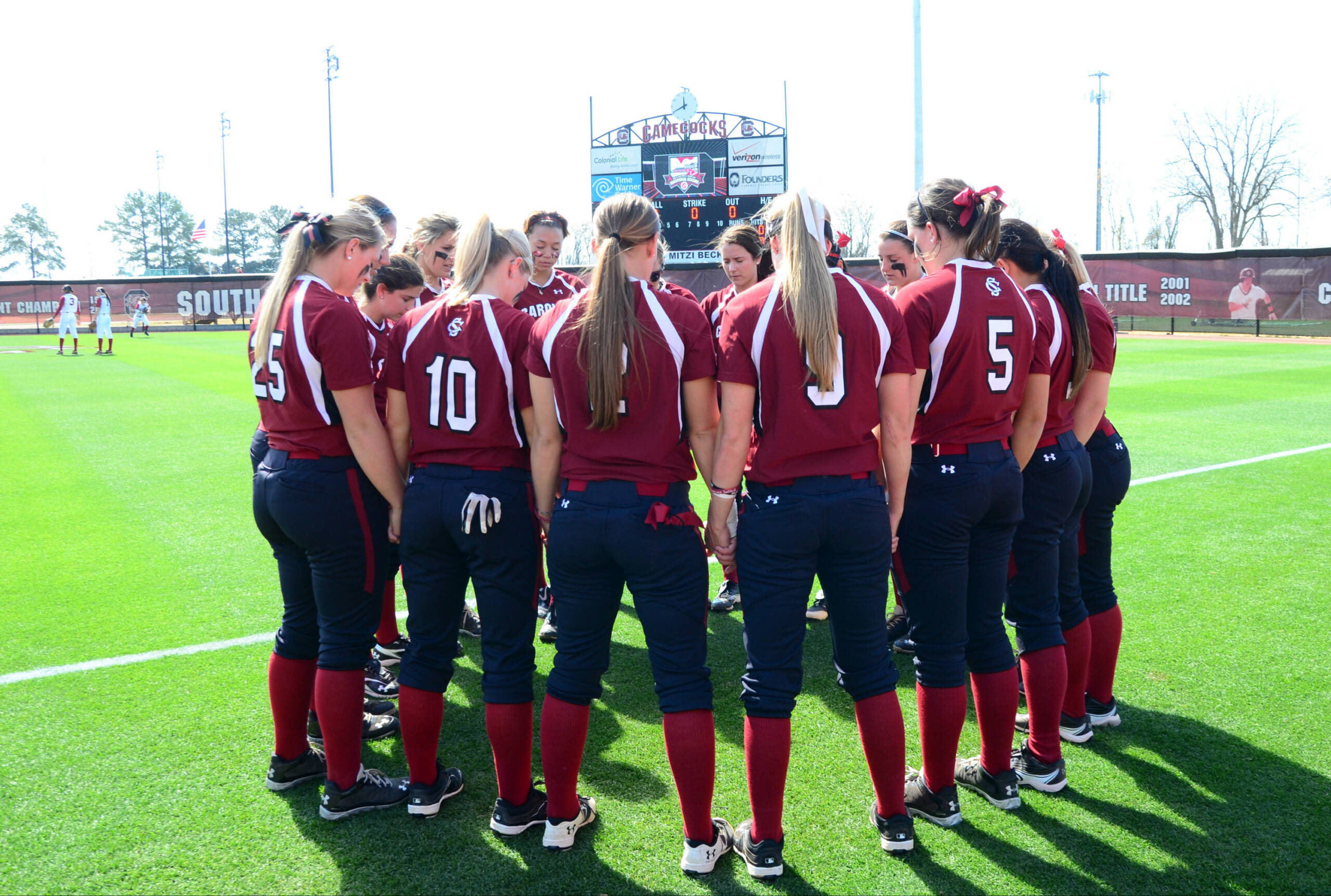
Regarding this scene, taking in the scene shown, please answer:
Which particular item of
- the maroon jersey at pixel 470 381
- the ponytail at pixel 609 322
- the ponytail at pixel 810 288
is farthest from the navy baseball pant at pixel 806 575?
the maroon jersey at pixel 470 381

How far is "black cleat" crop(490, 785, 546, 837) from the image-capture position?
3.27 m

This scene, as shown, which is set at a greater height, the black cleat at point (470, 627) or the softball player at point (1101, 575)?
the softball player at point (1101, 575)

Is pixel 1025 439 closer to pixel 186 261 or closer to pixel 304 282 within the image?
pixel 304 282

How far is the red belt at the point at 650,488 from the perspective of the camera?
9.73ft

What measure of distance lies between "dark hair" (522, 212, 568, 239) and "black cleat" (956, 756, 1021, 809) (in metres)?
3.65

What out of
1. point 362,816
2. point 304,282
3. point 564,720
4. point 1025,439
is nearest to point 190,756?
point 362,816

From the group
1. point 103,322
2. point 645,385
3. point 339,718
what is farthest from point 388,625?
point 103,322

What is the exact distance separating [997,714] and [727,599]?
2.49 metres

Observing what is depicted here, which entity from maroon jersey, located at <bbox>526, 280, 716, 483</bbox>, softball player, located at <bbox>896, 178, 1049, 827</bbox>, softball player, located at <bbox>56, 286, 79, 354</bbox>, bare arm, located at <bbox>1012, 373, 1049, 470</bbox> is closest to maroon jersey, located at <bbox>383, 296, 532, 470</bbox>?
maroon jersey, located at <bbox>526, 280, 716, 483</bbox>

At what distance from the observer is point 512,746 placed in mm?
3244

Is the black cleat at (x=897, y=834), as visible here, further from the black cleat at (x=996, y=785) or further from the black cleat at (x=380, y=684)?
the black cleat at (x=380, y=684)

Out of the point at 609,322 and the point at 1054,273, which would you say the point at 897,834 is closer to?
the point at 609,322

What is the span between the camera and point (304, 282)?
3312 millimetres

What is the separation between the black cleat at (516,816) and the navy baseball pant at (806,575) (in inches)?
35.8
